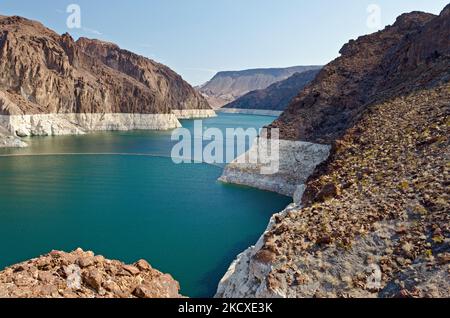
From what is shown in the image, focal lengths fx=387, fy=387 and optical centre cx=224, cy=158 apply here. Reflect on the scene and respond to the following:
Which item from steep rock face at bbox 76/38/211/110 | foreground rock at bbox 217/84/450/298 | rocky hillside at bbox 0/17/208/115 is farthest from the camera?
steep rock face at bbox 76/38/211/110

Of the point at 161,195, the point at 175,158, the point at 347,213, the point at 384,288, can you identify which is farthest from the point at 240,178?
the point at 384,288

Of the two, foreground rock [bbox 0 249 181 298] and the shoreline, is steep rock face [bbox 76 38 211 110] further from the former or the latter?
foreground rock [bbox 0 249 181 298]

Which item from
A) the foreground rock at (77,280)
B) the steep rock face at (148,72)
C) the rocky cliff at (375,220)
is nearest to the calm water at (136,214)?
the rocky cliff at (375,220)

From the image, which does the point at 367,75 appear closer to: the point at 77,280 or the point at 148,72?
the point at 77,280

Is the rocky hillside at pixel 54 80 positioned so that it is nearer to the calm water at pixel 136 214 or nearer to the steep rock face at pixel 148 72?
the steep rock face at pixel 148 72

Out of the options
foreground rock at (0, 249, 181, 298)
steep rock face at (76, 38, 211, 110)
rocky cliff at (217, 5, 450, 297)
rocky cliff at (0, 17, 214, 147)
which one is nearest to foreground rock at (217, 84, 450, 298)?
rocky cliff at (217, 5, 450, 297)

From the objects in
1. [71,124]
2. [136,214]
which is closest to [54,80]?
[71,124]

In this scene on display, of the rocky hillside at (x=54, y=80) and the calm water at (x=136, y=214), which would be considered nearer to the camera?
the calm water at (x=136, y=214)
